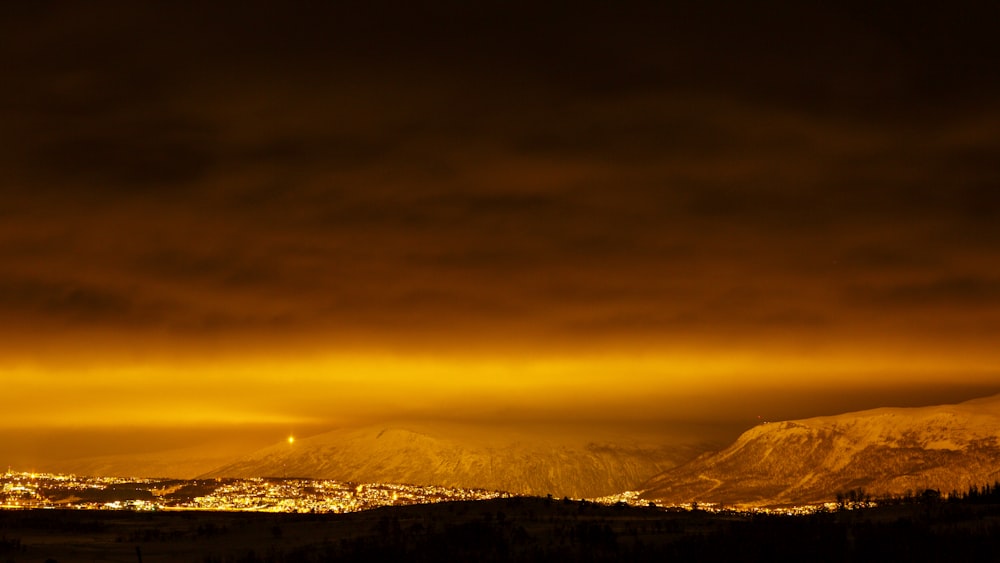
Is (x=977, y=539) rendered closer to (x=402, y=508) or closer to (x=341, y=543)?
(x=341, y=543)

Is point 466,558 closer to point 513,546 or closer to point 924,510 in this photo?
point 513,546

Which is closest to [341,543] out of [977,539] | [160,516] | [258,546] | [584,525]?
[258,546]

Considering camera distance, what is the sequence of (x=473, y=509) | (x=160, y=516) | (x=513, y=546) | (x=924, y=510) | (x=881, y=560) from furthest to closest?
(x=160, y=516), (x=473, y=509), (x=924, y=510), (x=513, y=546), (x=881, y=560)

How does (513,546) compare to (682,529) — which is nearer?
(513,546)

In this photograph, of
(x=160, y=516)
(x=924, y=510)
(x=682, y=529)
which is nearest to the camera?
A: (x=682, y=529)

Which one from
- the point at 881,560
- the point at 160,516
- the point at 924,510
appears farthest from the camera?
the point at 160,516

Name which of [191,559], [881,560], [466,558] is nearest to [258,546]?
[191,559]
